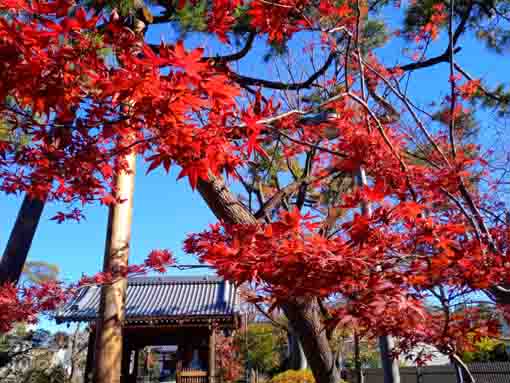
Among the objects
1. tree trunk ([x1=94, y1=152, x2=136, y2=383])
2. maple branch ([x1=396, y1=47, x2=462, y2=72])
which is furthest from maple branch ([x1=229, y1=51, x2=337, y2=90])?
tree trunk ([x1=94, y1=152, x2=136, y2=383])

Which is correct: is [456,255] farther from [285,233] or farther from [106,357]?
[106,357]

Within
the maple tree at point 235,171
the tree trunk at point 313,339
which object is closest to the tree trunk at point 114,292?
the maple tree at point 235,171

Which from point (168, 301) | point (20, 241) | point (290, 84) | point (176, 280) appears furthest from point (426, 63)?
point (176, 280)

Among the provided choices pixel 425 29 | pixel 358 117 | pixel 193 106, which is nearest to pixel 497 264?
pixel 193 106

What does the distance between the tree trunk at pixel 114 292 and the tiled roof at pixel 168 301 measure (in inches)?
183

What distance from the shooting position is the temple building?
887cm

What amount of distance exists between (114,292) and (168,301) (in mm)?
6797

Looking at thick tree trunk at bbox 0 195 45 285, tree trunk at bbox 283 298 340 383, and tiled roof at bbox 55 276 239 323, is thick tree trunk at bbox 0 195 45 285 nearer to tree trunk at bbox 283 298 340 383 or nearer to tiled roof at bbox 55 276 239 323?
tiled roof at bbox 55 276 239 323

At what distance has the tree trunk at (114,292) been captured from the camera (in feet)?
11.4

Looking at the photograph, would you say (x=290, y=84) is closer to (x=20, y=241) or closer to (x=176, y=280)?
(x=20, y=241)

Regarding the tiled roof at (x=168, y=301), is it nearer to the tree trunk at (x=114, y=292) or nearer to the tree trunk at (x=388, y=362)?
the tree trunk at (x=114, y=292)

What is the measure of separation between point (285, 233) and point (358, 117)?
2881 mm

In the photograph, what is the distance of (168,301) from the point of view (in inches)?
402

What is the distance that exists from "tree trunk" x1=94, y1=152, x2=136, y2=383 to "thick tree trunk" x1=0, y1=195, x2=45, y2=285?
3.02 meters
